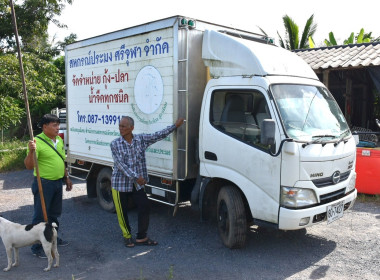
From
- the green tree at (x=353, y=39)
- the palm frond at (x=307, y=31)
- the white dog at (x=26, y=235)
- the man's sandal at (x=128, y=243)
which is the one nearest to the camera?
the white dog at (x=26, y=235)

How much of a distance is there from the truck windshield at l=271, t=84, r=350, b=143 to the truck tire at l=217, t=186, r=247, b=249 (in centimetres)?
109

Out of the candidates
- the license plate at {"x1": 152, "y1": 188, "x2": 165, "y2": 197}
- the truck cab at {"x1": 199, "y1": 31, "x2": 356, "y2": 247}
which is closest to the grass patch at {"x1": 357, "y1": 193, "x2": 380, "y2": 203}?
the truck cab at {"x1": 199, "y1": 31, "x2": 356, "y2": 247}

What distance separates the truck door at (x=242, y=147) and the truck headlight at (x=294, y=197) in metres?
0.08

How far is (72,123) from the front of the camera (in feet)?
23.7

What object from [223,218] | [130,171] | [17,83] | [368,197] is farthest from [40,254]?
[17,83]

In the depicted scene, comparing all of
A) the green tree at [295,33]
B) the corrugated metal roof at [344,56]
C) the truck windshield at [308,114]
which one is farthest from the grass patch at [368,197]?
the green tree at [295,33]

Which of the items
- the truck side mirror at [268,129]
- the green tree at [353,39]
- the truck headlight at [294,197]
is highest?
the green tree at [353,39]

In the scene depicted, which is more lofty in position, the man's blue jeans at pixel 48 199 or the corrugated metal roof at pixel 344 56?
the corrugated metal roof at pixel 344 56

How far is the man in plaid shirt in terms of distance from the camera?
480 cm

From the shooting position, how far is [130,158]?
4.85m

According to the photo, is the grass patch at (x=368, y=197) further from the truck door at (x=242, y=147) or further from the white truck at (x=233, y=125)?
the truck door at (x=242, y=147)

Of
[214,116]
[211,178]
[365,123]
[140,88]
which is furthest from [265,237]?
[365,123]

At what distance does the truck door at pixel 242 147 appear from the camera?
4230mm

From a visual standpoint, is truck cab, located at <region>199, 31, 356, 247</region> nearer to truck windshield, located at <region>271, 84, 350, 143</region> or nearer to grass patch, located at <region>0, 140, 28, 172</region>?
truck windshield, located at <region>271, 84, 350, 143</region>
